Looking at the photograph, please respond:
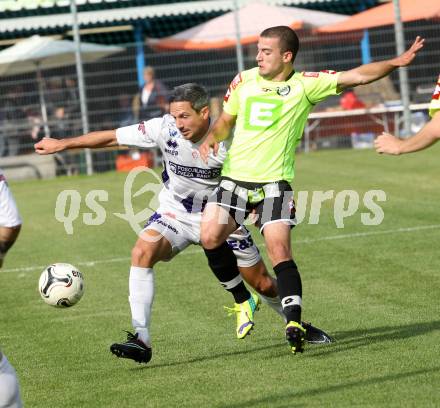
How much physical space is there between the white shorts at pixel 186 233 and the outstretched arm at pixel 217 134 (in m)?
0.53

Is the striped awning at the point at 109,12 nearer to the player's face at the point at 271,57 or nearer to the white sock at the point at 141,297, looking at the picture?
the player's face at the point at 271,57

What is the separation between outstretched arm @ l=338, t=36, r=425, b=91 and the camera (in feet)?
24.2

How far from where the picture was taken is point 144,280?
7887 mm

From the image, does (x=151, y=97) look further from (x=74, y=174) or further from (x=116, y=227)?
(x=116, y=227)

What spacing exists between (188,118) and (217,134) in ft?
0.77

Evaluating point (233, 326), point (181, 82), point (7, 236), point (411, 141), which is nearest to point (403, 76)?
point (181, 82)

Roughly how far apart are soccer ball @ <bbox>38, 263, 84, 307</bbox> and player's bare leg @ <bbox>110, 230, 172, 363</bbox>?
0.42 m

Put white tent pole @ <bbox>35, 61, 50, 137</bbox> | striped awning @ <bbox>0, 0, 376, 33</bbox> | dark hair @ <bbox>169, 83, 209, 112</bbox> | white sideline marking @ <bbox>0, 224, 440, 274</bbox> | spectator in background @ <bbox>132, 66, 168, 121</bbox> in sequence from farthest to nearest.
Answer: striped awning @ <bbox>0, 0, 376, 33</bbox>, white tent pole @ <bbox>35, 61, 50, 137</bbox>, spectator in background @ <bbox>132, 66, 168, 121</bbox>, white sideline marking @ <bbox>0, 224, 440, 274</bbox>, dark hair @ <bbox>169, 83, 209, 112</bbox>

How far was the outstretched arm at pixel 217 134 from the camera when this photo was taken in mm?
7758

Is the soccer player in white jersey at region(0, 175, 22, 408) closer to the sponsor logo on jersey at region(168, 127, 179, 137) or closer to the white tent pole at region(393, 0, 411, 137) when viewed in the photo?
the sponsor logo on jersey at region(168, 127, 179, 137)

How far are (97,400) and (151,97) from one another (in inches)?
626

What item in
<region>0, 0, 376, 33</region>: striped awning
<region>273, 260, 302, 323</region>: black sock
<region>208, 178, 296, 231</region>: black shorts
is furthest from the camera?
<region>0, 0, 376, 33</region>: striped awning

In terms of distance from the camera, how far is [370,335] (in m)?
8.14

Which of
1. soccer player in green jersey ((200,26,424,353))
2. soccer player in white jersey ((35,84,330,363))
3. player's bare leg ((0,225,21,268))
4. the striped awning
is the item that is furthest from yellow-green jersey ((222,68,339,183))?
the striped awning
